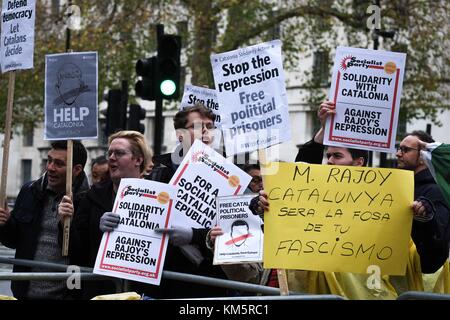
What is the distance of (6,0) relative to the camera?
867cm

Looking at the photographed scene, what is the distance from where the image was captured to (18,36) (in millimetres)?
8359

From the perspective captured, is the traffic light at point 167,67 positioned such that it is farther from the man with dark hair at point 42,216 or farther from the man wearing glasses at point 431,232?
the man wearing glasses at point 431,232

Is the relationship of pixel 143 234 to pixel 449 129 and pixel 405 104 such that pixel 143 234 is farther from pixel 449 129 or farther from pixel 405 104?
pixel 449 129

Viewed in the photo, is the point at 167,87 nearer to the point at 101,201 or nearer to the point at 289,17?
the point at 101,201

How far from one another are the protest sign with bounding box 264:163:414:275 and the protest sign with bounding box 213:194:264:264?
44cm

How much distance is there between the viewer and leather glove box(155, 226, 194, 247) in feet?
21.4

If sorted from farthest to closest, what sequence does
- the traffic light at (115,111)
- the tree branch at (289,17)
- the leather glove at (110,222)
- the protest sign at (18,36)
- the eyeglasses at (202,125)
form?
the tree branch at (289,17)
the traffic light at (115,111)
the protest sign at (18,36)
the eyeglasses at (202,125)
the leather glove at (110,222)

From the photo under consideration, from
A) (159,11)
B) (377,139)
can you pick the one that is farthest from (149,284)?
(159,11)

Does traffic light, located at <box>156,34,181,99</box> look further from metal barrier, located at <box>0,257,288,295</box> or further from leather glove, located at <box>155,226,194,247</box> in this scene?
leather glove, located at <box>155,226,194,247</box>

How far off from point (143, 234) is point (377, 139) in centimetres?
142

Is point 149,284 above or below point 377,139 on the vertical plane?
below

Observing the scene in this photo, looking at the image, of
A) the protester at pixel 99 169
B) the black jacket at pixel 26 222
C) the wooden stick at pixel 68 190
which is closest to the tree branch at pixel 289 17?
the protester at pixel 99 169

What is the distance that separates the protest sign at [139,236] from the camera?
6.55 m

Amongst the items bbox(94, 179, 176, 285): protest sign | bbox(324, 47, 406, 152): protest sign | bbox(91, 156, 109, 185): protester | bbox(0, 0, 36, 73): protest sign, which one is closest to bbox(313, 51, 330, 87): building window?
bbox(91, 156, 109, 185): protester
